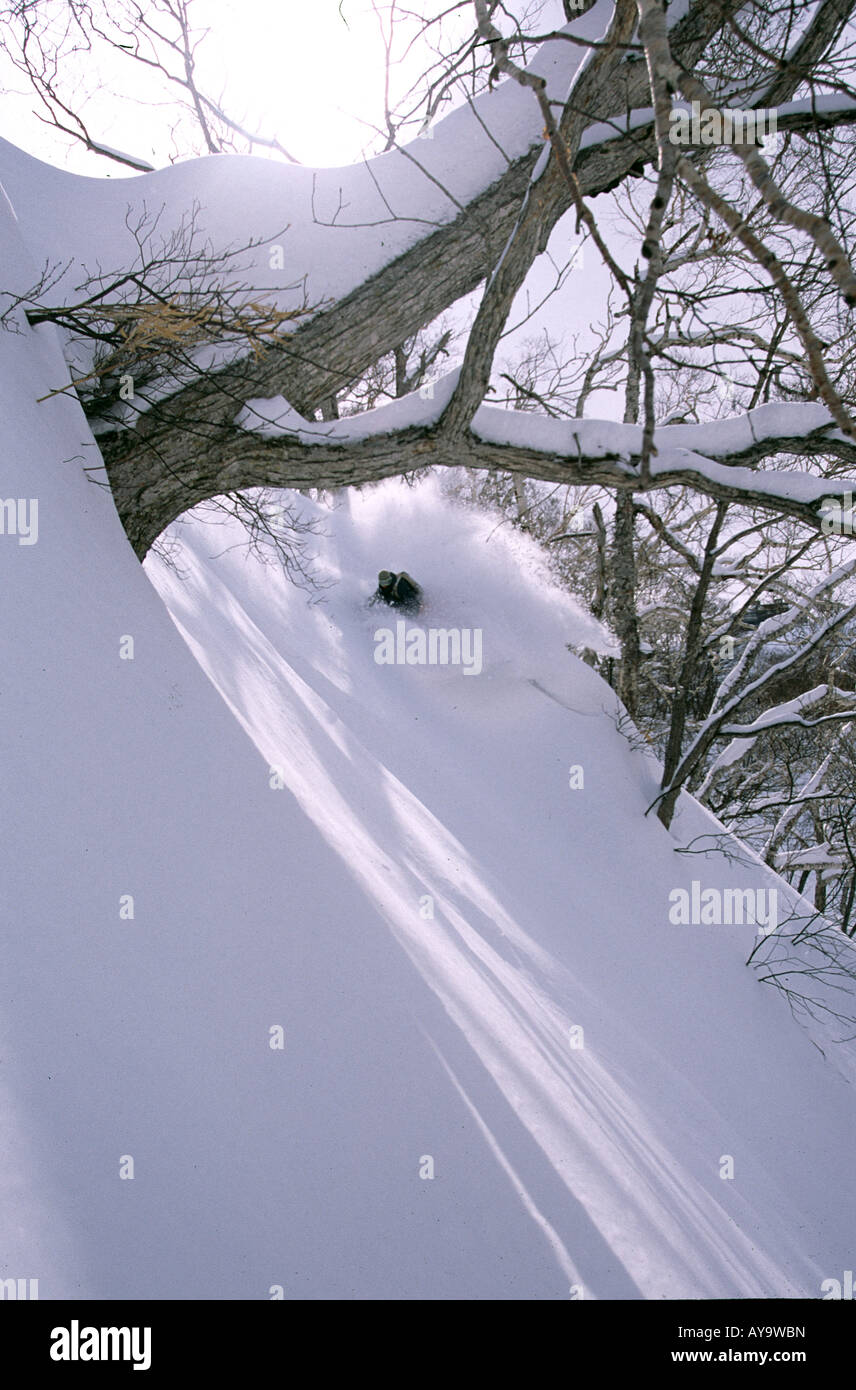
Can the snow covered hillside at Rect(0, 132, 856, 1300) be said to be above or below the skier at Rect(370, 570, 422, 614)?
below

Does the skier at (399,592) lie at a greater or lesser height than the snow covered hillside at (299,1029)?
greater

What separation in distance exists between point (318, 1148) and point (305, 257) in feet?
11.7

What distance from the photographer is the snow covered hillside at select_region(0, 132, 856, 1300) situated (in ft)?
5.74

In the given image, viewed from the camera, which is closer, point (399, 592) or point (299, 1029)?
point (299, 1029)

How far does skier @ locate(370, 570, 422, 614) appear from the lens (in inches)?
366

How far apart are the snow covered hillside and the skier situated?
4.09 meters

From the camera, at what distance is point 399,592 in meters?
9.31

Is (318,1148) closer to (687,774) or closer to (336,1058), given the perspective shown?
(336,1058)

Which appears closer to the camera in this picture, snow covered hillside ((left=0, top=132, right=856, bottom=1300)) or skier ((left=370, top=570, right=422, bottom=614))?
snow covered hillside ((left=0, top=132, right=856, bottom=1300))

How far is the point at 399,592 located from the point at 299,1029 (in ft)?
23.9

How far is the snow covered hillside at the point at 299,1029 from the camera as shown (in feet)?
5.74

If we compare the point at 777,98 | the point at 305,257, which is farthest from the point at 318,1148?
the point at 777,98

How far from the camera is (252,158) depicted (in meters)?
3.58

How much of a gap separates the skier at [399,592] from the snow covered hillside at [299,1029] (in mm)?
4088
